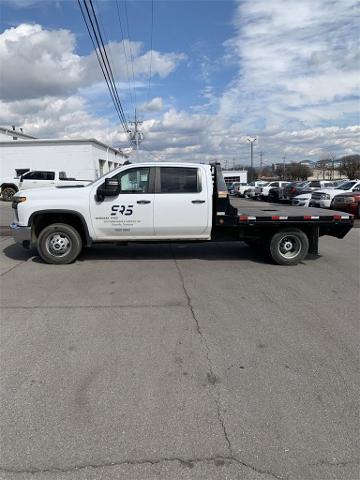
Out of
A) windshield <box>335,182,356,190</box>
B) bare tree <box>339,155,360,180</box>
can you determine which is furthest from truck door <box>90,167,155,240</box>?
bare tree <box>339,155,360,180</box>

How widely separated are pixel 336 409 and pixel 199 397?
1043 millimetres

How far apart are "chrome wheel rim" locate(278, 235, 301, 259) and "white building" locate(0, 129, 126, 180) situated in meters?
28.4

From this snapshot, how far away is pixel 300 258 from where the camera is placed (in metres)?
7.32

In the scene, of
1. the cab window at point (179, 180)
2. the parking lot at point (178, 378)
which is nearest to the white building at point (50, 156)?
the cab window at point (179, 180)

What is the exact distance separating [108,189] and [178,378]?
4277mm

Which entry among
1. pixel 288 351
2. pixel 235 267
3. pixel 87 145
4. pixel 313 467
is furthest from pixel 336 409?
pixel 87 145

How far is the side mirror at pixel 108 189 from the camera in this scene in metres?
6.67

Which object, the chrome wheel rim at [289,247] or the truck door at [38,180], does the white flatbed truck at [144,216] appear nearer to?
the chrome wheel rim at [289,247]

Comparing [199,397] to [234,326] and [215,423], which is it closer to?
[215,423]

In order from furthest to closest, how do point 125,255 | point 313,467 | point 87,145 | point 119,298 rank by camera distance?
point 87,145 → point 125,255 → point 119,298 → point 313,467

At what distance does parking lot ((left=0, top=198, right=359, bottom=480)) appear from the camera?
7.64 ft

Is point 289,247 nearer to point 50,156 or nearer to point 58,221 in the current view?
point 58,221

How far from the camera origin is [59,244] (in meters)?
7.09

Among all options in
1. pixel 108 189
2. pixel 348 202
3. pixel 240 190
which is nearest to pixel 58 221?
pixel 108 189
